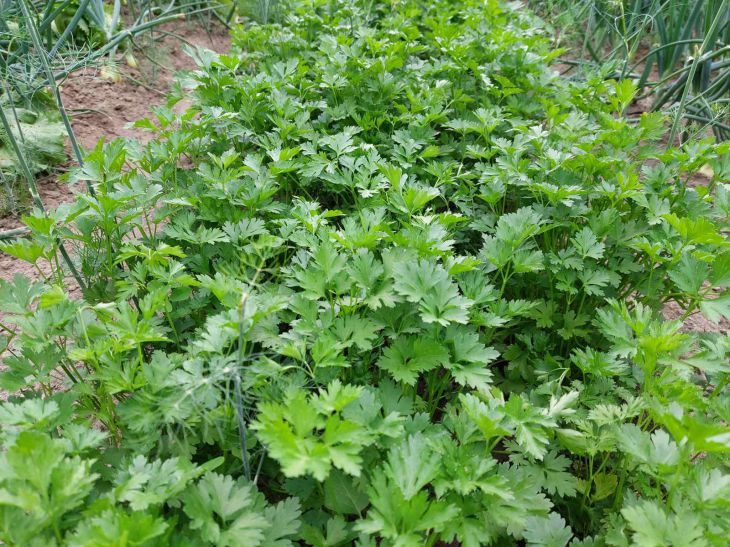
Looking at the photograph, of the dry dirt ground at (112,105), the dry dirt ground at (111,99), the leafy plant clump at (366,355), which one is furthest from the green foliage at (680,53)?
the dry dirt ground at (111,99)

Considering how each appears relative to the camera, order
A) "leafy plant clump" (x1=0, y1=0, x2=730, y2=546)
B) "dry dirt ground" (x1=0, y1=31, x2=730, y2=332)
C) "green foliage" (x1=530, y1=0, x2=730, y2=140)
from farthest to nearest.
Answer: "green foliage" (x1=530, y1=0, x2=730, y2=140) → "dry dirt ground" (x1=0, y1=31, x2=730, y2=332) → "leafy plant clump" (x1=0, y1=0, x2=730, y2=546)

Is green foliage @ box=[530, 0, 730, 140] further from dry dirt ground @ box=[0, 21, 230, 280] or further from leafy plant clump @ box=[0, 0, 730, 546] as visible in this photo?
dry dirt ground @ box=[0, 21, 230, 280]

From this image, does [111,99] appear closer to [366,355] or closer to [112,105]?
[112,105]

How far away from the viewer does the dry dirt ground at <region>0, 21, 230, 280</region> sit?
287 cm

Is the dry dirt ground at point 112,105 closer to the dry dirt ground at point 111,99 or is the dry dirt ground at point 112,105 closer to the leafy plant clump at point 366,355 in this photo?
the dry dirt ground at point 111,99

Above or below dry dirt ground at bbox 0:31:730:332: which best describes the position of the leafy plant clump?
above

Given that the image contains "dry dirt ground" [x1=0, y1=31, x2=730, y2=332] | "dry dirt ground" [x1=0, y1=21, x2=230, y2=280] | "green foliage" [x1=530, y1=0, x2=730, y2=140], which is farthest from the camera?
"green foliage" [x1=530, y1=0, x2=730, y2=140]

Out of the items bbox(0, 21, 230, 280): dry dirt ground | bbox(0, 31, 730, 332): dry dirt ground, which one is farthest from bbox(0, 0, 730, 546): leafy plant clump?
bbox(0, 21, 230, 280): dry dirt ground

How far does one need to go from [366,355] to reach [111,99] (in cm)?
327

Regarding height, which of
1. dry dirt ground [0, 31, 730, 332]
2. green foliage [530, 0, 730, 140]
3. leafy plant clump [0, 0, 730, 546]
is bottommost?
dry dirt ground [0, 31, 730, 332]

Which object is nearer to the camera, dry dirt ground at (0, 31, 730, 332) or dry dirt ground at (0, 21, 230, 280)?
dry dirt ground at (0, 31, 730, 332)

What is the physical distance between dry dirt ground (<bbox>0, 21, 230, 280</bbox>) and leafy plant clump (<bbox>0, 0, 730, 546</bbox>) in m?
1.08

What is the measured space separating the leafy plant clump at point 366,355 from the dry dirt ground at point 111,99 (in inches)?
42.6

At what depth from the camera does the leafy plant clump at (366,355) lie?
1077 mm
